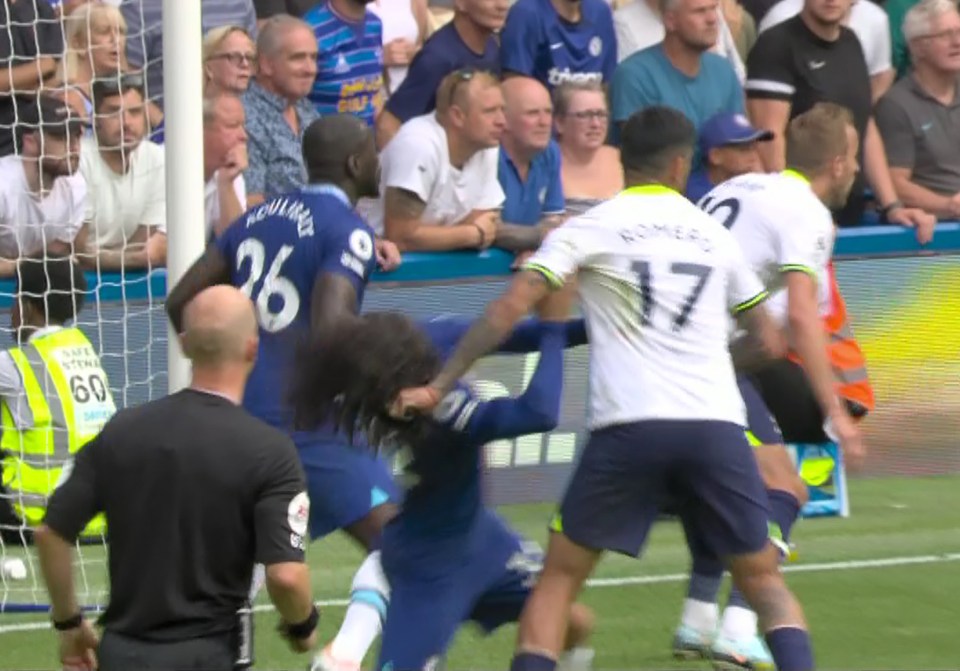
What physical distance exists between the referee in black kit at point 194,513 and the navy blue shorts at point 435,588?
0.93 m

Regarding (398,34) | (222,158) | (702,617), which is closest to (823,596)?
(702,617)

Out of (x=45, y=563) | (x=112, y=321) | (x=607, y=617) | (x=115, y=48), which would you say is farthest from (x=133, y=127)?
(x=45, y=563)

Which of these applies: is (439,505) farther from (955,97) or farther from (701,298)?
(955,97)

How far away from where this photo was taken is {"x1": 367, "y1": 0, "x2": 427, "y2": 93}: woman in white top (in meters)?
12.3

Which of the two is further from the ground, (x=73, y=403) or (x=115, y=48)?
(x=115, y=48)

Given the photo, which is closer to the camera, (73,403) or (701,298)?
(701,298)

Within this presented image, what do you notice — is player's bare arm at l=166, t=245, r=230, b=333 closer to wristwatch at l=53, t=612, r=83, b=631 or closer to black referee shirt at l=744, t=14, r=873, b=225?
wristwatch at l=53, t=612, r=83, b=631

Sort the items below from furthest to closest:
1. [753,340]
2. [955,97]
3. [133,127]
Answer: [955,97] < [133,127] < [753,340]

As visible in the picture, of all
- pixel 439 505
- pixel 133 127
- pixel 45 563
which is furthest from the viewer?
pixel 133 127

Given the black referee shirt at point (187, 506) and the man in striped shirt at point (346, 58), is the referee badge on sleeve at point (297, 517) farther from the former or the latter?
the man in striped shirt at point (346, 58)

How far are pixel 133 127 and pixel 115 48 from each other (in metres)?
0.38

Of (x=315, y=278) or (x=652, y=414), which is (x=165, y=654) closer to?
(x=652, y=414)

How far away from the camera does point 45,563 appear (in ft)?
17.6

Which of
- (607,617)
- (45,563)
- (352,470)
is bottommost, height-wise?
(607,617)
